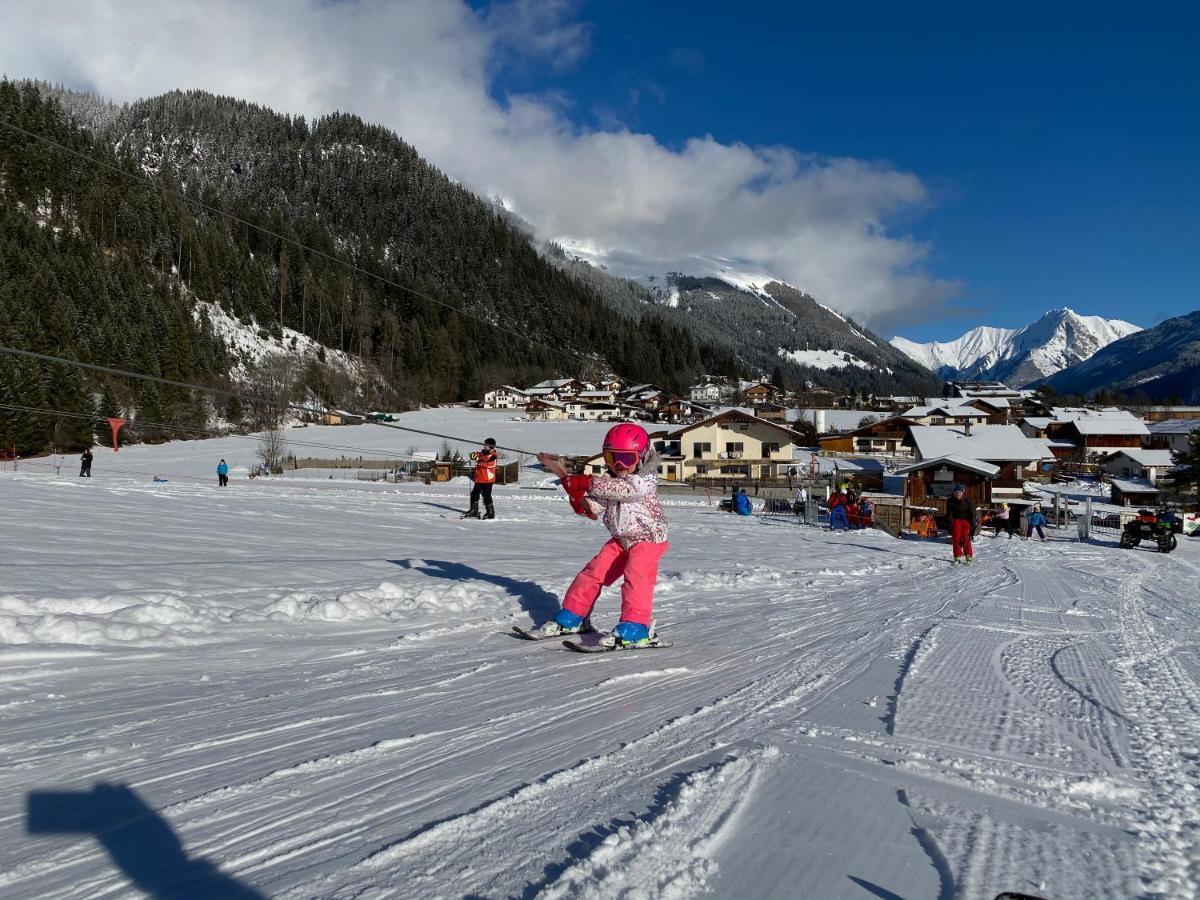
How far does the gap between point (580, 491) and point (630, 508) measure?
62 cm

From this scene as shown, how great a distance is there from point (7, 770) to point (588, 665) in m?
2.91

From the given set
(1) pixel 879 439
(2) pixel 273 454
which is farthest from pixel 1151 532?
(1) pixel 879 439

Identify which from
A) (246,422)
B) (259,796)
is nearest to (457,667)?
(259,796)

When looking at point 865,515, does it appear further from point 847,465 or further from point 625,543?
point 847,465

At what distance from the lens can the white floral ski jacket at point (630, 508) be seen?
5.30 meters

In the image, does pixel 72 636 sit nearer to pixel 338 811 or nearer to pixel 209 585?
pixel 209 585

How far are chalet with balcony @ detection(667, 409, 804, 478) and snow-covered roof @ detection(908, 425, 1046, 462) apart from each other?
31.1 feet

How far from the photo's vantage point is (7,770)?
2697 millimetres

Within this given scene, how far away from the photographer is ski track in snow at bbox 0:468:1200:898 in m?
2.14

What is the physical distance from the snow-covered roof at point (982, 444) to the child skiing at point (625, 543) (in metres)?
41.2

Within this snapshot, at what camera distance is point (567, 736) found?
3.27m

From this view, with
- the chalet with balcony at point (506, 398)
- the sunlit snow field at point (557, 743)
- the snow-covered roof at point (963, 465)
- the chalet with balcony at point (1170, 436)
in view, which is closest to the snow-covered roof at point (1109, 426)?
the chalet with balcony at point (1170, 436)

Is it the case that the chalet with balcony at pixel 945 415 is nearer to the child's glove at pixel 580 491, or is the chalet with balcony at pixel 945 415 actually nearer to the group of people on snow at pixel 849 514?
the group of people on snow at pixel 849 514

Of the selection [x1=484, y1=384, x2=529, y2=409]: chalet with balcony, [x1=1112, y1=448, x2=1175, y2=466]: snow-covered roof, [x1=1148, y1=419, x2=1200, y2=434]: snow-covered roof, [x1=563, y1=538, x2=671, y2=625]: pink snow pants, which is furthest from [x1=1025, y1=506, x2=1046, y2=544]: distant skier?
[x1=484, y1=384, x2=529, y2=409]: chalet with balcony
